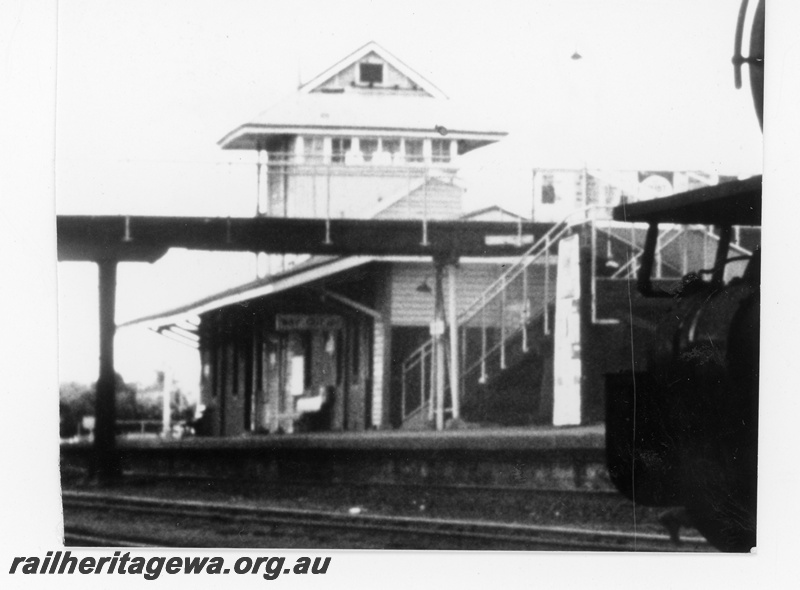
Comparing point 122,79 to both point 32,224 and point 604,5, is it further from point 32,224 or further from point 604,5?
point 604,5

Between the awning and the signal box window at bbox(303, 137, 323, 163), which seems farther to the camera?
the signal box window at bbox(303, 137, 323, 163)

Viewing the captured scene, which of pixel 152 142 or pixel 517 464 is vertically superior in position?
pixel 152 142

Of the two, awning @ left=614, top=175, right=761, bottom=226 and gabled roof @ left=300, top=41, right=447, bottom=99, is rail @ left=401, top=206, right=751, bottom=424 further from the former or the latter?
gabled roof @ left=300, top=41, right=447, bottom=99

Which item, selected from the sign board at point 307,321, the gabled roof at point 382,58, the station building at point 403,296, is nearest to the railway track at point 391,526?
the station building at point 403,296

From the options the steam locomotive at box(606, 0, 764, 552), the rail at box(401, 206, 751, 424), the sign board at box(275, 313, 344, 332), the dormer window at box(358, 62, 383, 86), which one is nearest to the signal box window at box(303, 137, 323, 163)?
the dormer window at box(358, 62, 383, 86)

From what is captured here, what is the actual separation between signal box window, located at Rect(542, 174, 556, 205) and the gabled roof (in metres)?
0.53

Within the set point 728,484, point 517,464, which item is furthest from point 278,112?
point 728,484

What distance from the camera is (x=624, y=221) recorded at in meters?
5.06

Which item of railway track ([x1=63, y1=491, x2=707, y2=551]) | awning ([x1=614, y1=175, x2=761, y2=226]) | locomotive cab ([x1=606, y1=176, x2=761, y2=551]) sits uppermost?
awning ([x1=614, y1=175, x2=761, y2=226])

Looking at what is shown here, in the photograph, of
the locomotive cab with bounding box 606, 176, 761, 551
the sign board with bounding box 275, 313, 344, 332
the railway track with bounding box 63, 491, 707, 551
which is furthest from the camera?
Result: the sign board with bounding box 275, 313, 344, 332

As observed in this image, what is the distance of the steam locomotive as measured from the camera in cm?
487

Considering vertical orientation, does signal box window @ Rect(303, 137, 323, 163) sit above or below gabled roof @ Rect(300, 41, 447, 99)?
below

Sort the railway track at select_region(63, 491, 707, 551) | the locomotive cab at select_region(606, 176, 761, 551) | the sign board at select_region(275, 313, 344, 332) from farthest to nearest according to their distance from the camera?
the sign board at select_region(275, 313, 344, 332)
the railway track at select_region(63, 491, 707, 551)
the locomotive cab at select_region(606, 176, 761, 551)

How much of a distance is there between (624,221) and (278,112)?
4.77ft
